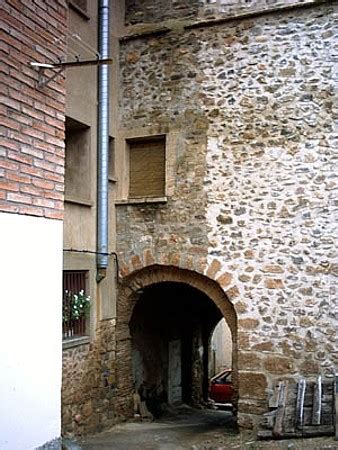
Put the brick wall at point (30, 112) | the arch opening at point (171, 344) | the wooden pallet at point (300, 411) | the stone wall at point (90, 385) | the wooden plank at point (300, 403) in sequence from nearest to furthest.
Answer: the brick wall at point (30, 112), the wooden pallet at point (300, 411), the wooden plank at point (300, 403), the stone wall at point (90, 385), the arch opening at point (171, 344)

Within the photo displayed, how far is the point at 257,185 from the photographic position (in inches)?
347

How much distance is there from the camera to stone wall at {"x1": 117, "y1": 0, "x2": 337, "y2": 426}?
8508mm

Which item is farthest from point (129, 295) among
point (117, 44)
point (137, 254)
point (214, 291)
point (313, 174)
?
point (117, 44)

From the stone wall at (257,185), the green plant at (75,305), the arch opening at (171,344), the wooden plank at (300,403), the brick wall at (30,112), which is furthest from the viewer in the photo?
the arch opening at (171,344)

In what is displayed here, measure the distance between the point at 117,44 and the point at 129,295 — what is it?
398cm

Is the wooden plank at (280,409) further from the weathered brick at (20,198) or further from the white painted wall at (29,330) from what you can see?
the weathered brick at (20,198)

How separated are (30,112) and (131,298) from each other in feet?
19.6

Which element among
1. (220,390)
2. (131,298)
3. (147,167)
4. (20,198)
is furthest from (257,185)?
(220,390)

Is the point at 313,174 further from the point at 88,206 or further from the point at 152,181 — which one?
the point at 88,206

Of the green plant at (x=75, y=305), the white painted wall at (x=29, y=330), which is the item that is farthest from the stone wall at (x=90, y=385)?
the white painted wall at (x=29, y=330)

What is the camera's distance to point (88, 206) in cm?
884

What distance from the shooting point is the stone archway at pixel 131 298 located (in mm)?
9195

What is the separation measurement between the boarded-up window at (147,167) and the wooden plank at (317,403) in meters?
3.56

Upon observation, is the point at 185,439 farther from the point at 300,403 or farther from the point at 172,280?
the point at 172,280
